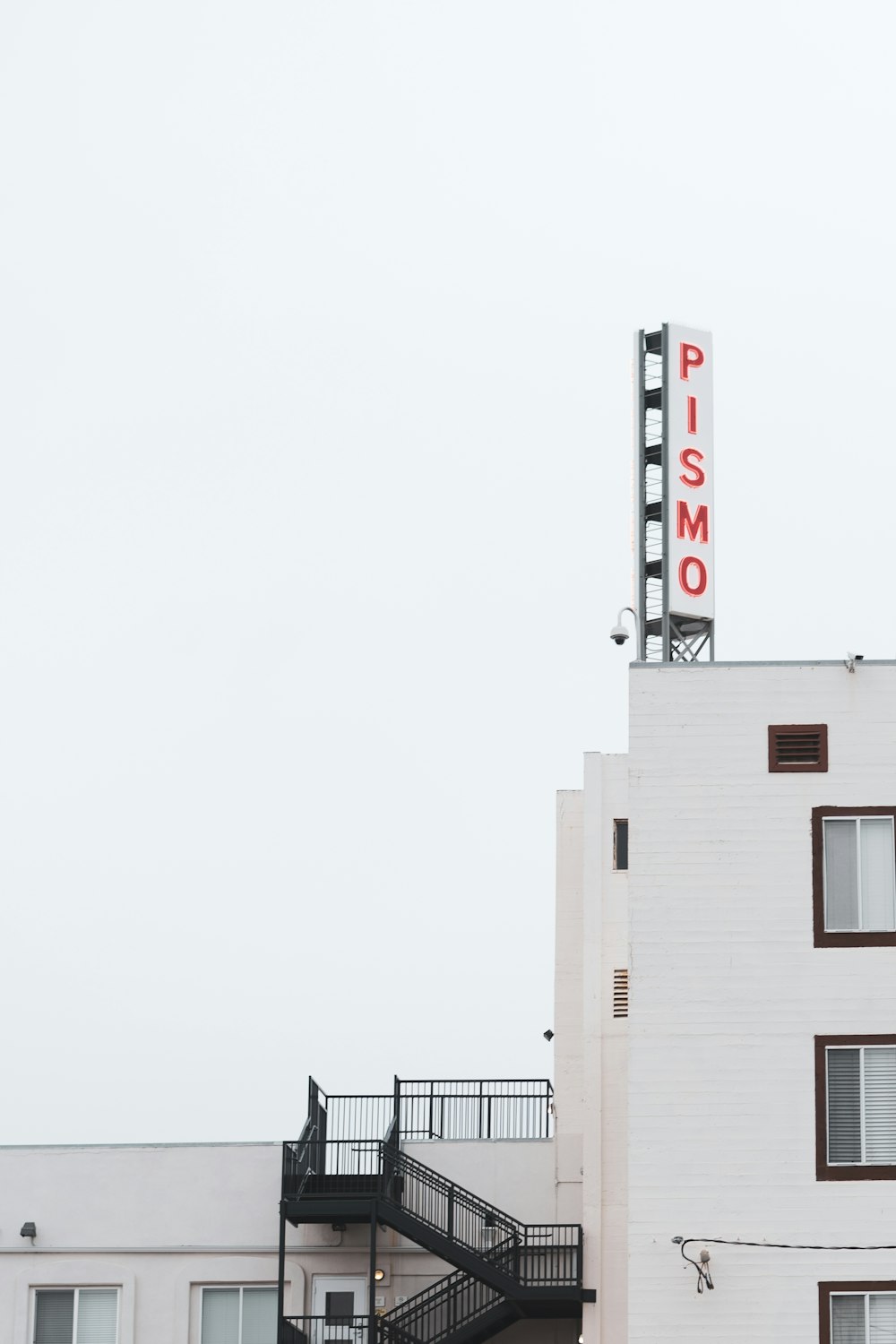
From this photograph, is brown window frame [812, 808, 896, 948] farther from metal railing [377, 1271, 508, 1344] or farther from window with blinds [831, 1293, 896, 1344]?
metal railing [377, 1271, 508, 1344]

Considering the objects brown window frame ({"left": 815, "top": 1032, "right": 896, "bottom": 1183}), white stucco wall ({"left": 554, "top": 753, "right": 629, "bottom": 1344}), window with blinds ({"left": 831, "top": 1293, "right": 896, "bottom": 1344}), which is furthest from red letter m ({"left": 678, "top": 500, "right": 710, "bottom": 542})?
window with blinds ({"left": 831, "top": 1293, "right": 896, "bottom": 1344})

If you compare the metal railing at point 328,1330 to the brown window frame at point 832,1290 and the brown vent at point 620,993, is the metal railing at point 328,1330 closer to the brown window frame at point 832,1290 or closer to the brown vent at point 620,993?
the brown vent at point 620,993

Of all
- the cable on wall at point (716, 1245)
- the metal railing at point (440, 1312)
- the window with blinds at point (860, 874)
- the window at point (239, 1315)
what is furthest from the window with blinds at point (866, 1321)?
the window at point (239, 1315)

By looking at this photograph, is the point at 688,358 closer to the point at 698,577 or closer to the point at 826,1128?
the point at 698,577

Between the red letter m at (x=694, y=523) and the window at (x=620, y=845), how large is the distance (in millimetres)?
5924

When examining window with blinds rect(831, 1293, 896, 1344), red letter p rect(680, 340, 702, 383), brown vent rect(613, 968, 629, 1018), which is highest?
red letter p rect(680, 340, 702, 383)

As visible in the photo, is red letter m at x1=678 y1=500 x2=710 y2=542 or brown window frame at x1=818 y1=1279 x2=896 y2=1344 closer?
brown window frame at x1=818 y1=1279 x2=896 y2=1344

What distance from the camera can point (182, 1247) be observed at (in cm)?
4147

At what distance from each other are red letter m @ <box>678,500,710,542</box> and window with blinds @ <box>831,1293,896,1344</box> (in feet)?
48.0

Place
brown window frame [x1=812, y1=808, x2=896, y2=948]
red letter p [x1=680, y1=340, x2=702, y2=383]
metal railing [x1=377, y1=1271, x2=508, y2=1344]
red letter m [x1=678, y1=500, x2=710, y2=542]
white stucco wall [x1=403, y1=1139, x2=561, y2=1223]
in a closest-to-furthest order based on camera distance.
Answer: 1. brown window frame [x1=812, y1=808, x2=896, y2=948]
2. metal railing [x1=377, y1=1271, x2=508, y2=1344]
3. red letter m [x1=678, y1=500, x2=710, y2=542]
4. white stucco wall [x1=403, y1=1139, x2=561, y2=1223]
5. red letter p [x1=680, y1=340, x2=702, y2=383]

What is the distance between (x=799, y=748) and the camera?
3522cm

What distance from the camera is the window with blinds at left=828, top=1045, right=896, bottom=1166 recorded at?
33594 mm

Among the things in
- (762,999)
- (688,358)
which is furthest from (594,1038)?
(688,358)

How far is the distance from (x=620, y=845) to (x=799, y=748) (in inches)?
323
